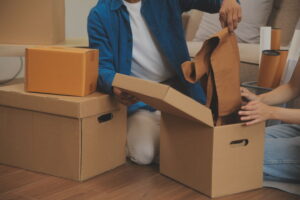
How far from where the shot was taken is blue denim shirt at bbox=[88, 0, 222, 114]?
1730 mm

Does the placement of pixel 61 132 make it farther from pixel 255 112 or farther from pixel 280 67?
pixel 280 67

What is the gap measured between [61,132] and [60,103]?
0.10m

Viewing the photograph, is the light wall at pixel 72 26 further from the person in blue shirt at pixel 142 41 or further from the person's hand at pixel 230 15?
the person's hand at pixel 230 15

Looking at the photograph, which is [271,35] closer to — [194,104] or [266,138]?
[266,138]

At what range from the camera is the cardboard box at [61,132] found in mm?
1514

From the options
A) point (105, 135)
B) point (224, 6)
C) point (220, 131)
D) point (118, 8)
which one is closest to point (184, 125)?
point (220, 131)

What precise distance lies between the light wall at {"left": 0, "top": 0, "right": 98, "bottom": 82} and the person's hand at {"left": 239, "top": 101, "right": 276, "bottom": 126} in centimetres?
209

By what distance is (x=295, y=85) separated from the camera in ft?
4.99

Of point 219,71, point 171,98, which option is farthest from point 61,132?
point 219,71

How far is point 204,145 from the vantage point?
4.50 feet

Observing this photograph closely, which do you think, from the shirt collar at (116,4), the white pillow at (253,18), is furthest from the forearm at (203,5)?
the white pillow at (253,18)

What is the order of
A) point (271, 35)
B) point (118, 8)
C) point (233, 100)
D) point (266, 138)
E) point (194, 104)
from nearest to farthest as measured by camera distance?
point (194, 104) < point (233, 100) < point (266, 138) < point (118, 8) < point (271, 35)

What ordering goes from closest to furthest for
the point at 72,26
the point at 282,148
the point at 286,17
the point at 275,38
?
the point at 282,148, the point at 275,38, the point at 286,17, the point at 72,26

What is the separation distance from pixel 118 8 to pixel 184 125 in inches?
22.6
